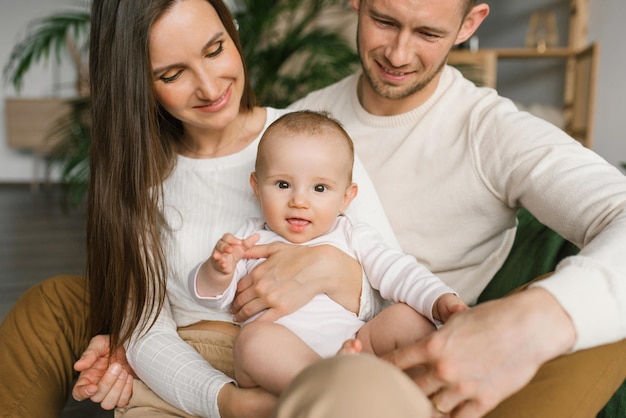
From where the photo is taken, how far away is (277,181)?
51.9 inches

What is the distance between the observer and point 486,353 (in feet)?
2.85

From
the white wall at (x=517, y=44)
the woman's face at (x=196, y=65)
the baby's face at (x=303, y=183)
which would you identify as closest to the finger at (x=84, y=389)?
the baby's face at (x=303, y=183)

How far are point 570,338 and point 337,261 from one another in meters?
0.50

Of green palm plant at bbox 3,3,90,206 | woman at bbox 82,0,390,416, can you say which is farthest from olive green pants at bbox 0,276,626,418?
green palm plant at bbox 3,3,90,206

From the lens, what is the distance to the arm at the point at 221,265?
1.20 metres

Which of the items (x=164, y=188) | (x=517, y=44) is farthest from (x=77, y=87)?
(x=517, y=44)

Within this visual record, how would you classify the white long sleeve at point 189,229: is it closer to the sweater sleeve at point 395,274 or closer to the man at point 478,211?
the sweater sleeve at point 395,274

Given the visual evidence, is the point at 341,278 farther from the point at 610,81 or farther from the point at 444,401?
the point at 610,81

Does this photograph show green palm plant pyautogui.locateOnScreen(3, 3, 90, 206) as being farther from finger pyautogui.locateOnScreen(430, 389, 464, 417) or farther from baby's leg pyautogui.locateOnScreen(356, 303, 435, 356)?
finger pyautogui.locateOnScreen(430, 389, 464, 417)

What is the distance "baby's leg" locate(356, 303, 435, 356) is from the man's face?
688mm

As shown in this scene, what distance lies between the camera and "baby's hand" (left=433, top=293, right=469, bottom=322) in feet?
3.54

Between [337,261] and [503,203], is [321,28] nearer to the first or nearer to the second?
[503,203]

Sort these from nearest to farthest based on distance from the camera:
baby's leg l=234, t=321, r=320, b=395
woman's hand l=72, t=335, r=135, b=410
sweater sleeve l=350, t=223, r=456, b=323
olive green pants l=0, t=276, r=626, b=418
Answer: olive green pants l=0, t=276, r=626, b=418 → baby's leg l=234, t=321, r=320, b=395 → sweater sleeve l=350, t=223, r=456, b=323 → woman's hand l=72, t=335, r=135, b=410

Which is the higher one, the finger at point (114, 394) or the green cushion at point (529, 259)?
the green cushion at point (529, 259)
